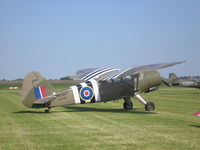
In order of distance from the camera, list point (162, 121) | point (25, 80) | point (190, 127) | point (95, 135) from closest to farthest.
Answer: point (95, 135)
point (190, 127)
point (162, 121)
point (25, 80)

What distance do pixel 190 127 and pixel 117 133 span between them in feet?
8.51

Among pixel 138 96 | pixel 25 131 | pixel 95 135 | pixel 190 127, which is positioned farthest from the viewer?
pixel 138 96

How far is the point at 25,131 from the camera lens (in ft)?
29.3

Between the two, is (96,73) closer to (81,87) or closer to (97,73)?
(97,73)

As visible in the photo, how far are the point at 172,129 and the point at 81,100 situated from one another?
5.54m

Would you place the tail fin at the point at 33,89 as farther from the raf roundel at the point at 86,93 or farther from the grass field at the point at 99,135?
the grass field at the point at 99,135

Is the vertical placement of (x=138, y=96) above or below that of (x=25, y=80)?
below

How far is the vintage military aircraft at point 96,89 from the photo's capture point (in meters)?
13.0

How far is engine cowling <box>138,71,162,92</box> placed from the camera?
14.9 meters

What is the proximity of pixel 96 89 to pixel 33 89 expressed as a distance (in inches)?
116

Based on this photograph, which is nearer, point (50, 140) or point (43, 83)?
point (50, 140)

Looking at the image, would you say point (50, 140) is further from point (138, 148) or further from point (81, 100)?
point (81, 100)

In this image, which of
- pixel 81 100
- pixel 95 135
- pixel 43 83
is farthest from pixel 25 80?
pixel 95 135

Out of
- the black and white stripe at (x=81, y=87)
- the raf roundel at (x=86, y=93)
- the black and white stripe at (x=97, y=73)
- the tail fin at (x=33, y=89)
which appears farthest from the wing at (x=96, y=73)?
the tail fin at (x=33, y=89)
